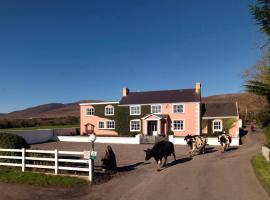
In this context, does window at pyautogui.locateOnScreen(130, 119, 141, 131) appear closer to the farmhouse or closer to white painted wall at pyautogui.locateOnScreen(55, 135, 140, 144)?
the farmhouse

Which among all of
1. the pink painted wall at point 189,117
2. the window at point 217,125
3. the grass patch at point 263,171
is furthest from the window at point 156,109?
the grass patch at point 263,171

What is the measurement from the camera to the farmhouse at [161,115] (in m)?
40.9

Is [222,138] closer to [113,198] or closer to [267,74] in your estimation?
[267,74]

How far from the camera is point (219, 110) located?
42.0m

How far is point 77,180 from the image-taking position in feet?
44.9

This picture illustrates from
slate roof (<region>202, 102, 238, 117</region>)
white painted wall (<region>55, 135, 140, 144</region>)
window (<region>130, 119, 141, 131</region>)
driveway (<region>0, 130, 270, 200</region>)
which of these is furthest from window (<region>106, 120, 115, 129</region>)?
driveway (<region>0, 130, 270, 200</region>)

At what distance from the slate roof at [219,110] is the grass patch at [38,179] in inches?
1222

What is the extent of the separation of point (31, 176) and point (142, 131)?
2982 centimetres

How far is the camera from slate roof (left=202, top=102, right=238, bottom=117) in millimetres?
40562

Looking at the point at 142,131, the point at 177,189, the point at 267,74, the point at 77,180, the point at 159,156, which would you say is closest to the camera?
the point at 267,74

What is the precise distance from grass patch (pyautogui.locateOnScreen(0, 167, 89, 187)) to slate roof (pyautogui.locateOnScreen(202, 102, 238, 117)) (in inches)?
1222

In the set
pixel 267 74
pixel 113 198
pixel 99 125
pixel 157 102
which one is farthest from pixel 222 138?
pixel 99 125

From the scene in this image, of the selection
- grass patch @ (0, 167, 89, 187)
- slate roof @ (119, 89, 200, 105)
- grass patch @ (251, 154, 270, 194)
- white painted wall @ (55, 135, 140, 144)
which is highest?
slate roof @ (119, 89, 200, 105)

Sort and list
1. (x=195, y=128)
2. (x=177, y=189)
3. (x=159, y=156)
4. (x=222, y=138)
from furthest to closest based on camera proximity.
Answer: (x=195, y=128) → (x=222, y=138) → (x=159, y=156) → (x=177, y=189)
